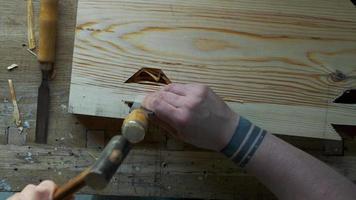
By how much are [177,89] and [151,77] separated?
0.12 meters

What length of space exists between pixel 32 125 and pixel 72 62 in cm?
20

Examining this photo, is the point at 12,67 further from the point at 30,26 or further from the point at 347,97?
the point at 347,97

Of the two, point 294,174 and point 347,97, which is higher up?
point 347,97

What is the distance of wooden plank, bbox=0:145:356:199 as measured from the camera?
1.22 metres

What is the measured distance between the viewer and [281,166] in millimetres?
1054

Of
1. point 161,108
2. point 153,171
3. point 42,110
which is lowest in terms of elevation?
point 153,171

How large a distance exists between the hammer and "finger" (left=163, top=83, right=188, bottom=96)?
0.22 meters

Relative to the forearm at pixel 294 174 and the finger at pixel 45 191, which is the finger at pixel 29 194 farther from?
the forearm at pixel 294 174

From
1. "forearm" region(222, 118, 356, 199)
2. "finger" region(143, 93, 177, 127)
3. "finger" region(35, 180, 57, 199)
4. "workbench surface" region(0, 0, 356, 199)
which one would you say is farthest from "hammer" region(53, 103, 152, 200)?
"workbench surface" region(0, 0, 356, 199)

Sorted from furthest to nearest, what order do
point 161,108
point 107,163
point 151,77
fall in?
1. point 151,77
2. point 161,108
3. point 107,163

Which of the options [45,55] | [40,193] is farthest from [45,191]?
[45,55]

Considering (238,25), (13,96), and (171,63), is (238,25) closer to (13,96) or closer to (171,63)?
(171,63)

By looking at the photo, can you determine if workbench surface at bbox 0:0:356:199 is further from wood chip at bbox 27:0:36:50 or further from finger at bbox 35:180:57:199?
finger at bbox 35:180:57:199

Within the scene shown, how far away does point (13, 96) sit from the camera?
1.24 meters
